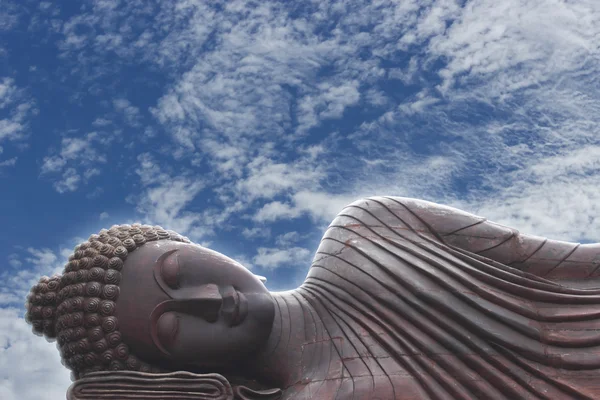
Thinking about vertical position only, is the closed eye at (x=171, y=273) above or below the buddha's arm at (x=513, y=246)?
above

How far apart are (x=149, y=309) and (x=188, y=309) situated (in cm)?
31

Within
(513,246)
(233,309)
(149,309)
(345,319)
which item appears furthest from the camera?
(513,246)

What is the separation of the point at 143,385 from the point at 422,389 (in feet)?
7.16

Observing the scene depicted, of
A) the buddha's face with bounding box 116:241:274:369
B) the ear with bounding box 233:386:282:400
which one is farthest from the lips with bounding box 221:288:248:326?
the ear with bounding box 233:386:282:400

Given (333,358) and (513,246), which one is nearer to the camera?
(333,358)

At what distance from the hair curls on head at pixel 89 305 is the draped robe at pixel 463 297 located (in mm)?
A: 1691

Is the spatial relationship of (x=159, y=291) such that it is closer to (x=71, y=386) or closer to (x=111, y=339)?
(x=111, y=339)

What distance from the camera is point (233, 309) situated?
569cm

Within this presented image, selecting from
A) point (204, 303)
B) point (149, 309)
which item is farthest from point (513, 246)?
point (149, 309)

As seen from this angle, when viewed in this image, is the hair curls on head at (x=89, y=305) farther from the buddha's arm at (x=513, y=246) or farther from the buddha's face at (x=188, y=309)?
the buddha's arm at (x=513, y=246)

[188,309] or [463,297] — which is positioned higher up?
[188,309]

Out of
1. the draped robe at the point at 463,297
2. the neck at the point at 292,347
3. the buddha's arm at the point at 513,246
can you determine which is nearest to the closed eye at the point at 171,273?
the neck at the point at 292,347

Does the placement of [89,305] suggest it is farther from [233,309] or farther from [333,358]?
[333,358]

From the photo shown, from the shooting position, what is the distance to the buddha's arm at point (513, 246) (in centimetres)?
609
